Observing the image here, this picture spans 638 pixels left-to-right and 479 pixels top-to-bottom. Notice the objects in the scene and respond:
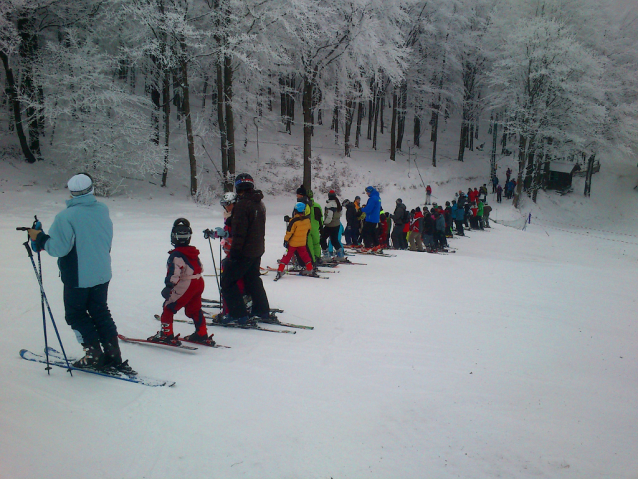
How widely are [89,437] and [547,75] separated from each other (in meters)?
33.4

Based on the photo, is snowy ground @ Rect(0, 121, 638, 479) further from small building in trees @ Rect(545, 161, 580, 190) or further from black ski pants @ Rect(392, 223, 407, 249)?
small building in trees @ Rect(545, 161, 580, 190)

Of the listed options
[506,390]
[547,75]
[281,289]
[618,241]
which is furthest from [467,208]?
[506,390]

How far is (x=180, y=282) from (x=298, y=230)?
12.9 ft

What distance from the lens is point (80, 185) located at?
Answer: 13.7 ft

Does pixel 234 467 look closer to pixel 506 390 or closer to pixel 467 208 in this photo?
pixel 506 390

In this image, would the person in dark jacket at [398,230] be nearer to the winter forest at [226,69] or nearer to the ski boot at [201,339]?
the winter forest at [226,69]

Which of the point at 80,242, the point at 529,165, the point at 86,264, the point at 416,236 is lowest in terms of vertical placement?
the point at 416,236

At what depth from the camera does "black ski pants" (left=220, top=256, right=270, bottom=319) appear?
6.24 metres

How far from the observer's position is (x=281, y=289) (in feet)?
28.7

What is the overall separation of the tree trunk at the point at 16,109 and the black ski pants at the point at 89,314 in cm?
1870

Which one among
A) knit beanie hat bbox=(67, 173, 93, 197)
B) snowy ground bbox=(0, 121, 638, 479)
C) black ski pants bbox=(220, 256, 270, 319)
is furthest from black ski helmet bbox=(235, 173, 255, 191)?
knit beanie hat bbox=(67, 173, 93, 197)

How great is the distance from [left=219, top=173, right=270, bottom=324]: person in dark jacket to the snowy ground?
1.40ft

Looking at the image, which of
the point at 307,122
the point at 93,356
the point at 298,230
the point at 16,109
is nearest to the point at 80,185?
the point at 93,356

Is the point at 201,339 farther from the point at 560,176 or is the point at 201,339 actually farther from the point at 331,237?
the point at 560,176
